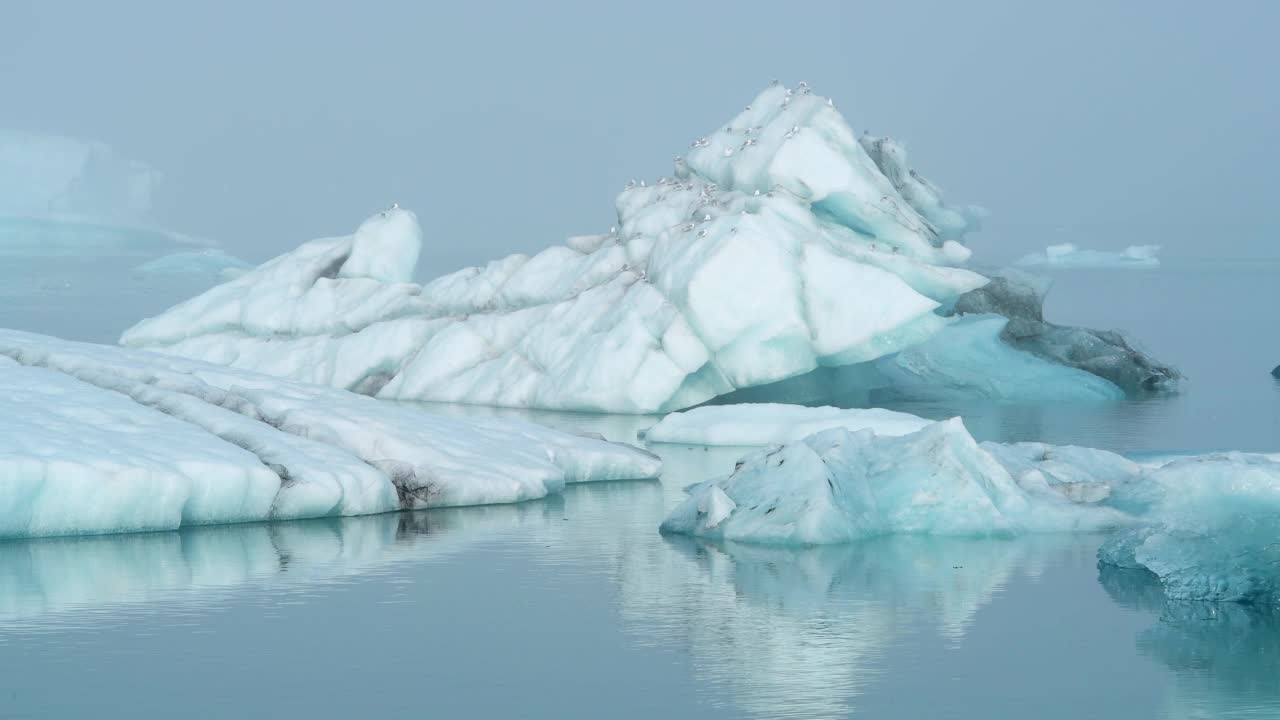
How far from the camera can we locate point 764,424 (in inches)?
705

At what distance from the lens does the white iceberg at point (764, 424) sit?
17.4 metres

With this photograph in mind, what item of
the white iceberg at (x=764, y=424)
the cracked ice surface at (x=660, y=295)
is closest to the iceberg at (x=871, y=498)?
the white iceberg at (x=764, y=424)

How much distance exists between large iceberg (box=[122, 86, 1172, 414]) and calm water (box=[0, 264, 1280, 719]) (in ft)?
23.4

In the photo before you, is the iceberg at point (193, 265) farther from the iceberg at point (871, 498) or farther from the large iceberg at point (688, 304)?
the iceberg at point (871, 498)

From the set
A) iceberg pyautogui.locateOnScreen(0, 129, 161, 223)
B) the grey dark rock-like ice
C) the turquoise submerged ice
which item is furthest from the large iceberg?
iceberg pyautogui.locateOnScreen(0, 129, 161, 223)

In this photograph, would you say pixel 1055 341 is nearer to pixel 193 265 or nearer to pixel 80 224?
pixel 193 265

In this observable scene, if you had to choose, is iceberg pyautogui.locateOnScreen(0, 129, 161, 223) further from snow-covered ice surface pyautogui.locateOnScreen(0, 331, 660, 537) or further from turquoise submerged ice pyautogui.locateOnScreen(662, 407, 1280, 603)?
→ turquoise submerged ice pyautogui.locateOnScreen(662, 407, 1280, 603)

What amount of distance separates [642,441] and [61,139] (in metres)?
55.4

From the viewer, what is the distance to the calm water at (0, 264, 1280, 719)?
7.81 meters

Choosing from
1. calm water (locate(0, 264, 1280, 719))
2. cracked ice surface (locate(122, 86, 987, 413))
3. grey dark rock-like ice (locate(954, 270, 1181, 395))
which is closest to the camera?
calm water (locate(0, 264, 1280, 719))

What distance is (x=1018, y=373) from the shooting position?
924 inches

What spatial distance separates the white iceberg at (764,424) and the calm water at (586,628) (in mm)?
4289

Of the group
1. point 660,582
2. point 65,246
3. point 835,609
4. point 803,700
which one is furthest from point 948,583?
point 65,246

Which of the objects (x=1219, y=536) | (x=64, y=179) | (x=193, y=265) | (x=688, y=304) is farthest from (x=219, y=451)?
(x=64, y=179)
